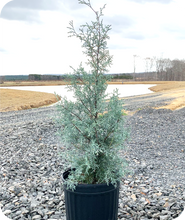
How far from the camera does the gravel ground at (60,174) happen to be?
3686 mm

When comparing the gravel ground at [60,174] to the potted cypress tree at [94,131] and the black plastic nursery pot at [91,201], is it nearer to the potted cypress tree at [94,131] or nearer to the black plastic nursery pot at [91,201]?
the potted cypress tree at [94,131]

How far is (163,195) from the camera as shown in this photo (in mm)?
4152

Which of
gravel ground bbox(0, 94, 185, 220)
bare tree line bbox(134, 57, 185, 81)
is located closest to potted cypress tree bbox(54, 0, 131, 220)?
gravel ground bbox(0, 94, 185, 220)

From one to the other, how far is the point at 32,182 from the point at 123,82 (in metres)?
48.6

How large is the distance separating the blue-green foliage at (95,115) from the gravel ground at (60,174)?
0.44 m

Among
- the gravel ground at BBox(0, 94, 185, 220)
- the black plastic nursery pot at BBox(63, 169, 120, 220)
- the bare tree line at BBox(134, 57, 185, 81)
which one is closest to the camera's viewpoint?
the black plastic nursery pot at BBox(63, 169, 120, 220)

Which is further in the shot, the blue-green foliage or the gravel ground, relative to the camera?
the gravel ground

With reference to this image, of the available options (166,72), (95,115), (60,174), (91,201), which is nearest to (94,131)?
(95,115)

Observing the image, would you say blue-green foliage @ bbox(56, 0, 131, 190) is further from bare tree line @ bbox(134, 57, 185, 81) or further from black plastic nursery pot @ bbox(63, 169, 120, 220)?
bare tree line @ bbox(134, 57, 185, 81)

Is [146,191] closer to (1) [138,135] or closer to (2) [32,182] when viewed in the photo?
(2) [32,182]

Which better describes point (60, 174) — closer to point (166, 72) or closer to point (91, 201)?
point (91, 201)

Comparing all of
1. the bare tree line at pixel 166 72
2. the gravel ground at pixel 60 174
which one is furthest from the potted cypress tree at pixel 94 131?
the bare tree line at pixel 166 72

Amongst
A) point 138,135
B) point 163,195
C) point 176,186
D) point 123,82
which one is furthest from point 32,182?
point 123,82

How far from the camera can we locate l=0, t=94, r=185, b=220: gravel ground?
3686mm
